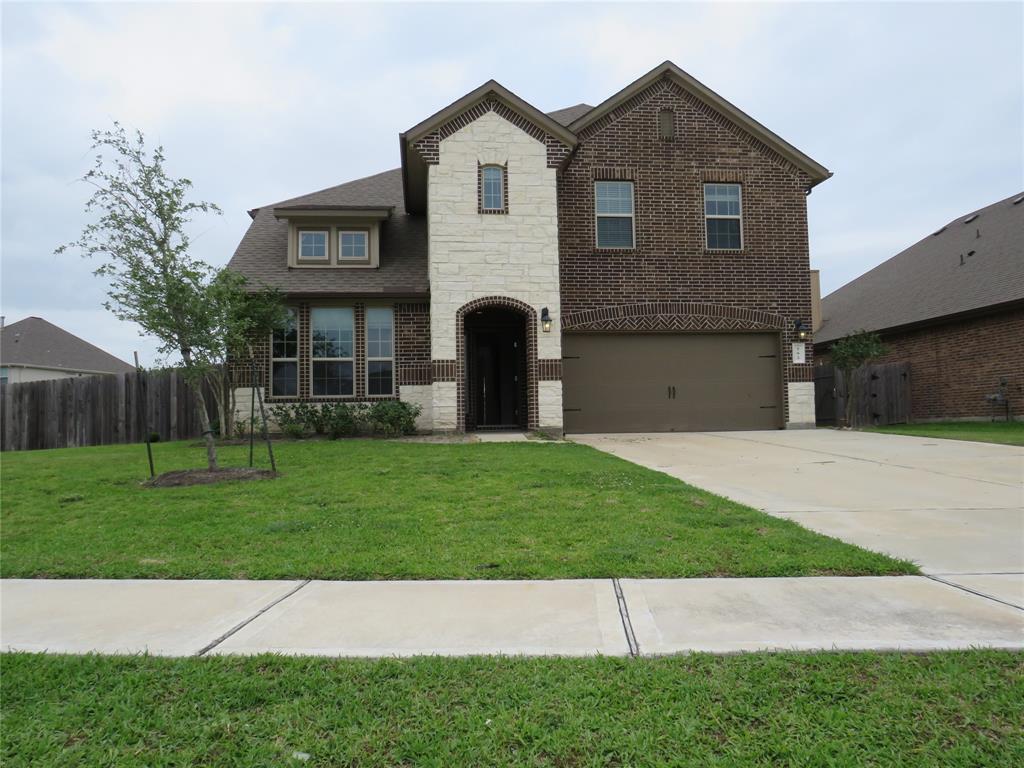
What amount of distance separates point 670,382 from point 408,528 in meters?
11.1

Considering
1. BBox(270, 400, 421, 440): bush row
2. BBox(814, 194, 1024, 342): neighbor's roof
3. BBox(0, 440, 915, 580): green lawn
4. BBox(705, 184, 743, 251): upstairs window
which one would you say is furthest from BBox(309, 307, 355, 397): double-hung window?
BBox(814, 194, 1024, 342): neighbor's roof

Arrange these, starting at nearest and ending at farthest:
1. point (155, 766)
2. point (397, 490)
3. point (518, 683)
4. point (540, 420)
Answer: point (155, 766) < point (518, 683) < point (397, 490) < point (540, 420)

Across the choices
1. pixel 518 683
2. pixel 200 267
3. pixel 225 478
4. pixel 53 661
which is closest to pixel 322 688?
pixel 518 683

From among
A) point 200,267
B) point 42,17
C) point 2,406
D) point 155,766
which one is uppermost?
point 42,17

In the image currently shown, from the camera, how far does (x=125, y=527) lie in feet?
17.0

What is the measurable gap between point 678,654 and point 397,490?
14.9 ft

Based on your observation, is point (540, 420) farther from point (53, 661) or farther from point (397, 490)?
point (53, 661)

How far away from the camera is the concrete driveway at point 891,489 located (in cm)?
411

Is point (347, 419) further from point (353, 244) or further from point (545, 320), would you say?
point (545, 320)

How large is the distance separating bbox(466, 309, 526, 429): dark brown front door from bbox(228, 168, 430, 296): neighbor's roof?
2200 millimetres

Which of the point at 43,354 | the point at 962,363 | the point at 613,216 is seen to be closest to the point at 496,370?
the point at 613,216

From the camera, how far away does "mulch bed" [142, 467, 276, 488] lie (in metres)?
7.45

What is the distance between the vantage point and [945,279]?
18.4 metres

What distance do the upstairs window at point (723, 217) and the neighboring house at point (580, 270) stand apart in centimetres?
4
